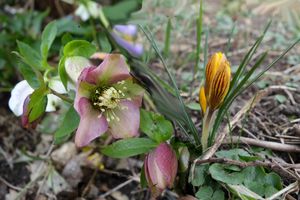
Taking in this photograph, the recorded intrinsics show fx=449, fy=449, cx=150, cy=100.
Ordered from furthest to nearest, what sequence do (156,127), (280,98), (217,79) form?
(280,98) → (156,127) → (217,79)

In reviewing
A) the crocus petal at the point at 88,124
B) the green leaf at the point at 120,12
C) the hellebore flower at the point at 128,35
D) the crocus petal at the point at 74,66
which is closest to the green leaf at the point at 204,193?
the crocus petal at the point at 88,124

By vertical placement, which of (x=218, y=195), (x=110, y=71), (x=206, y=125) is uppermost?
(x=110, y=71)

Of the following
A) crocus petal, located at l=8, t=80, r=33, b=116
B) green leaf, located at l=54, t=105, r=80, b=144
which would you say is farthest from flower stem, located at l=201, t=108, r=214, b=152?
crocus petal, located at l=8, t=80, r=33, b=116

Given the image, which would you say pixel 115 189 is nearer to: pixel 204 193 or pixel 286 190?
pixel 204 193

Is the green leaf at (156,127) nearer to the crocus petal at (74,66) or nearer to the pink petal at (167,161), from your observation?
the pink petal at (167,161)

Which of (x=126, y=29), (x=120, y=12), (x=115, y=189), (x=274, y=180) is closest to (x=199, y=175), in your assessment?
(x=274, y=180)

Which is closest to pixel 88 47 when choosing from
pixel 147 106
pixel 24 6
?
pixel 147 106

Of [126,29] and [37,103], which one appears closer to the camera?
[37,103]
